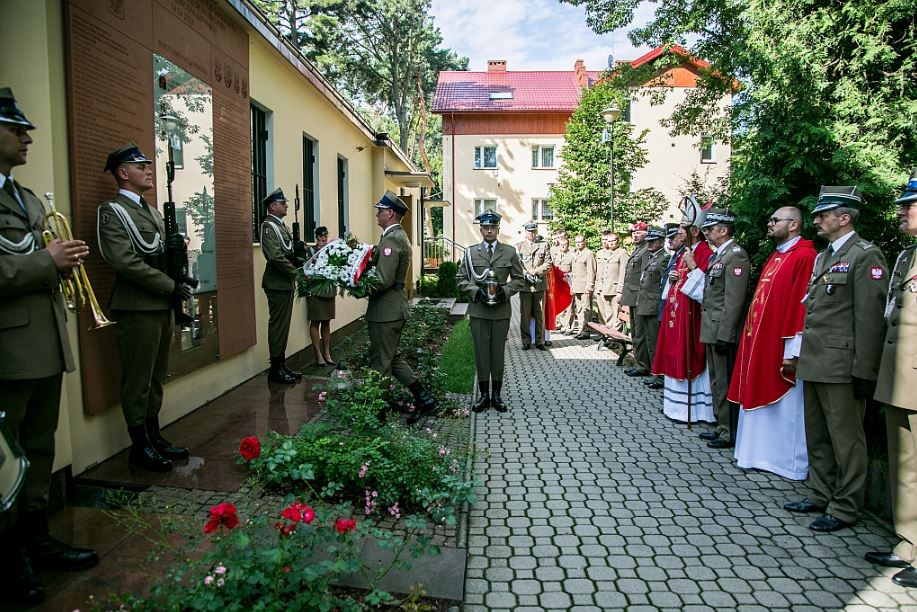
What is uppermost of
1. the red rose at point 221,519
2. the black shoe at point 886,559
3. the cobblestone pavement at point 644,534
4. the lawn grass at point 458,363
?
the red rose at point 221,519

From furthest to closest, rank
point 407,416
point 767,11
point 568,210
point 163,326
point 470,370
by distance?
point 568,210 < point 470,370 < point 407,416 < point 767,11 < point 163,326

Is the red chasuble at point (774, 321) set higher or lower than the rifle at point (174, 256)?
lower

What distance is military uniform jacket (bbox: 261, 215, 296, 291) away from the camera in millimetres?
7156

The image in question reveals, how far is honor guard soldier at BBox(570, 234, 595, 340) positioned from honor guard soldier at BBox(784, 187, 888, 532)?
8.44m

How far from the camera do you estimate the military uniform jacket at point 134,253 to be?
13.5ft

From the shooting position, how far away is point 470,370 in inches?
358

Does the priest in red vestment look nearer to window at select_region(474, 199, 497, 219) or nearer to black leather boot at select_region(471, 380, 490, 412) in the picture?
black leather boot at select_region(471, 380, 490, 412)

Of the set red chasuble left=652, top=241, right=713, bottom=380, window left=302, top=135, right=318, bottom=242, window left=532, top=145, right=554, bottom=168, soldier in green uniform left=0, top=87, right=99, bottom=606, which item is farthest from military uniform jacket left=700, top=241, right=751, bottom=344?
window left=532, top=145, right=554, bottom=168

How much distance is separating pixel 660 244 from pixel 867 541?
228 inches

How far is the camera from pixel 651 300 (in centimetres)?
865

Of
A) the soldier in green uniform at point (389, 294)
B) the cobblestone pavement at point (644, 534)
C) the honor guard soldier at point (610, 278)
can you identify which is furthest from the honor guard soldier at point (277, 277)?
the honor guard soldier at point (610, 278)

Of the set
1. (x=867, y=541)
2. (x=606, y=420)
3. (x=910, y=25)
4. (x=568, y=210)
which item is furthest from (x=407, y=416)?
(x=568, y=210)

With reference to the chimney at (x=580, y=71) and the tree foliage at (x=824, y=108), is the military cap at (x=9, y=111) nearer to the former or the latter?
the tree foliage at (x=824, y=108)

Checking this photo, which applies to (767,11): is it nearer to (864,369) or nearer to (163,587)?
(864,369)
